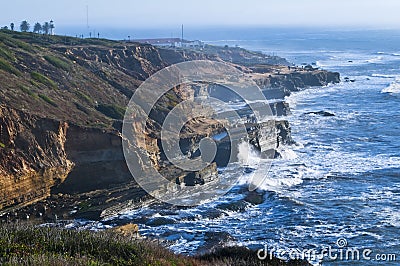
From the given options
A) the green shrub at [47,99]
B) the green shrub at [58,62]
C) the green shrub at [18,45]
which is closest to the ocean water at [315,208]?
the green shrub at [47,99]

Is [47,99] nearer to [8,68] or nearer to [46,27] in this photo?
[8,68]

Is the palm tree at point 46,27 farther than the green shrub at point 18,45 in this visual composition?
Yes

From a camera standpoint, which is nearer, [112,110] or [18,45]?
[112,110]

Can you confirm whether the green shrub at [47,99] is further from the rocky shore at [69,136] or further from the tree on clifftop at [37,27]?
the tree on clifftop at [37,27]

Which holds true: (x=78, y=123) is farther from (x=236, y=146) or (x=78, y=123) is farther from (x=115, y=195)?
(x=236, y=146)

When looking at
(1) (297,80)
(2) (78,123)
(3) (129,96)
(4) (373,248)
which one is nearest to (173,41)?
(1) (297,80)

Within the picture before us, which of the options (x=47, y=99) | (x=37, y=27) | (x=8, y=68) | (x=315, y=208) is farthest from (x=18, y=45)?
(x=37, y=27)
